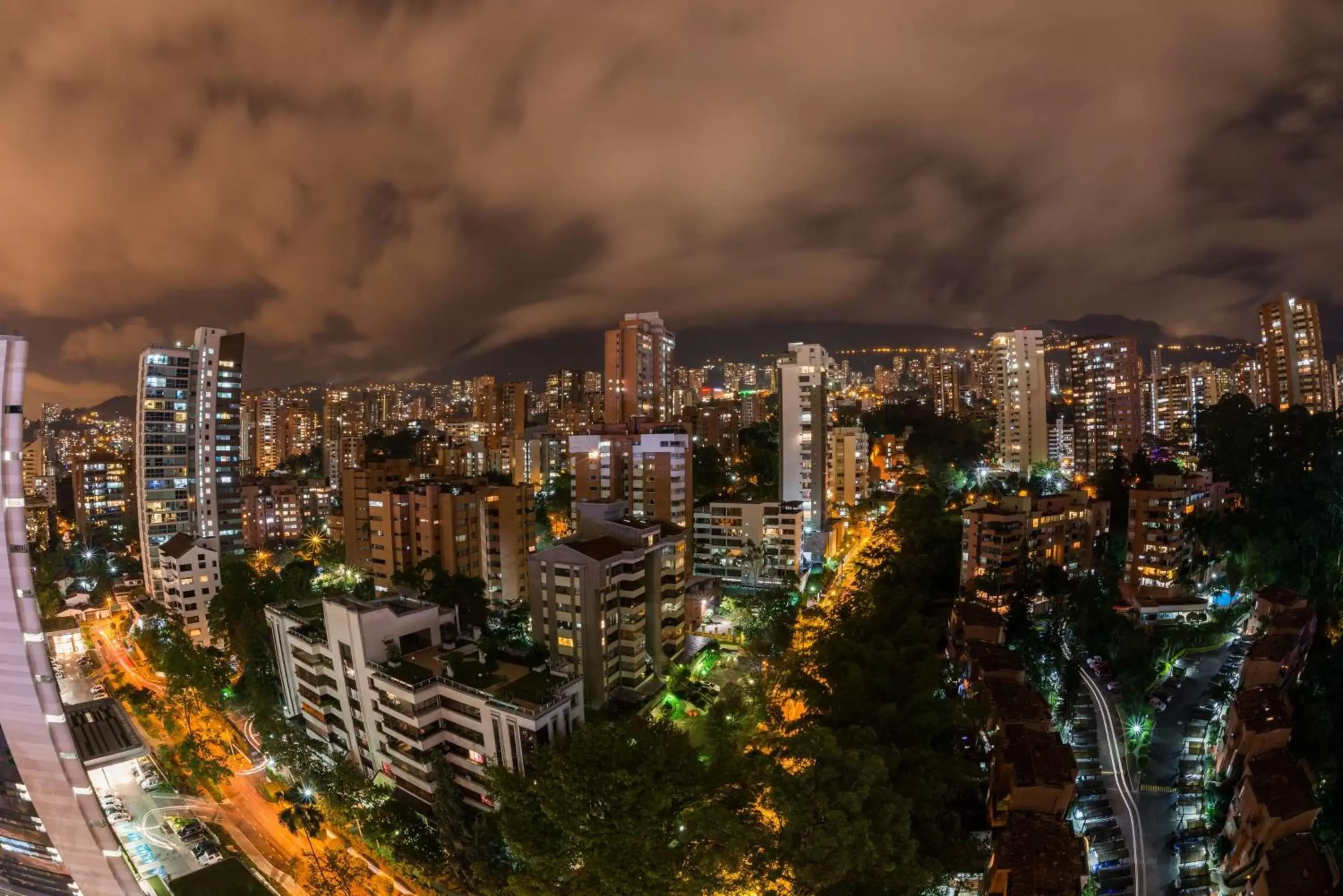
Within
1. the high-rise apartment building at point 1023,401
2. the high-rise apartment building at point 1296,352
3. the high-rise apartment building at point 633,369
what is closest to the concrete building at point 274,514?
the high-rise apartment building at point 633,369

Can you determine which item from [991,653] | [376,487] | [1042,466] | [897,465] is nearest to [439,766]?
[991,653]

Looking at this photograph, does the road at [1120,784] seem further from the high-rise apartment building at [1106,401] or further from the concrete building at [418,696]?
the high-rise apartment building at [1106,401]

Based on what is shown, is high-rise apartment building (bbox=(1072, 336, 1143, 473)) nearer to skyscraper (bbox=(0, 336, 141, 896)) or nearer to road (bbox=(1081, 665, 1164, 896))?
road (bbox=(1081, 665, 1164, 896))

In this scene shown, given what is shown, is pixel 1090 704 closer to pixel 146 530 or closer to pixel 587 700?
pixel 587 700

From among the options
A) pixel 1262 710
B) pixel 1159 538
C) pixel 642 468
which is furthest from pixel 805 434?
pixel 1262 710

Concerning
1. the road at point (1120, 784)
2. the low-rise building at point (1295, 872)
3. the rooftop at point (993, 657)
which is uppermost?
the rooftop at point (993, 657)

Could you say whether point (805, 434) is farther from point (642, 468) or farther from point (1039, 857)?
point (1039, 857)
